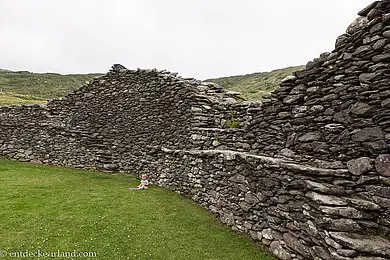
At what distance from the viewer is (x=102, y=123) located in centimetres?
1697

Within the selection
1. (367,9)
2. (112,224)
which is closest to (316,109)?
(367,9)

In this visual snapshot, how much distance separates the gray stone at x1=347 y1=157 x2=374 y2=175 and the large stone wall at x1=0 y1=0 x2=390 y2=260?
0.06ft

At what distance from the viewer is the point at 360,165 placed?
562 centimetres

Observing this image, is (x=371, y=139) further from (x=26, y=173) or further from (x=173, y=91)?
(x=26, y=173)

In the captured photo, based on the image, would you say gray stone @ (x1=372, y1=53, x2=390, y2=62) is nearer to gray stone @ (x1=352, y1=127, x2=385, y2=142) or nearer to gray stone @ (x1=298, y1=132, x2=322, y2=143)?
gray stone @ (x1=352, y1=127, x2=385, y2=142)

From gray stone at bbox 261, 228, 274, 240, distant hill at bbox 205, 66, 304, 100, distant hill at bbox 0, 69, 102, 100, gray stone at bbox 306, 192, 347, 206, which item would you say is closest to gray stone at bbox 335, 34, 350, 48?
gray stone at bbox 306, 192, 347, 206

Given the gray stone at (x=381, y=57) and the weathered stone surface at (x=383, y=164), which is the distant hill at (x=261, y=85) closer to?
the gray stone at (x=381, y=57)

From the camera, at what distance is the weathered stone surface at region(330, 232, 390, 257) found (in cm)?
462

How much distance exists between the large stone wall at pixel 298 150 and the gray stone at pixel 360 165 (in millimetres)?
19

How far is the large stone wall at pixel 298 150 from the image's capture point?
209 inches

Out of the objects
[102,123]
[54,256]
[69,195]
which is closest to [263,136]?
[54,256]

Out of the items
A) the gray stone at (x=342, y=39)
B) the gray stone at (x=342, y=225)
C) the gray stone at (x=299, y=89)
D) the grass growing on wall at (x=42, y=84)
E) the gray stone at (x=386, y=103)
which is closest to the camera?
the gray stone at (x=342, y=225)

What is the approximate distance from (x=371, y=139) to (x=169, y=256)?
4936mm

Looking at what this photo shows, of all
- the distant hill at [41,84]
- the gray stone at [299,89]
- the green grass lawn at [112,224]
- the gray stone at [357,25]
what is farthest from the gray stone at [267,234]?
the distant hill at [41,84]
